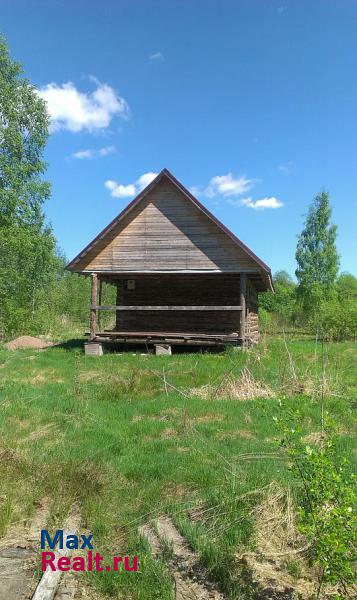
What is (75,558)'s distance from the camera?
3.92 m

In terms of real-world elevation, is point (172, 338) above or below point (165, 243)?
below

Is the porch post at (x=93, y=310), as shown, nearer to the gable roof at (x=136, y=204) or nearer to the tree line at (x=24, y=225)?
the gable roof at (x=136, y=204)

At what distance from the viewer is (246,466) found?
5707mm

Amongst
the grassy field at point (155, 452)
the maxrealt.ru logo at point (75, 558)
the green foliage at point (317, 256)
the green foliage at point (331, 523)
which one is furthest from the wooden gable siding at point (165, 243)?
the green foliage at point (317, 256)

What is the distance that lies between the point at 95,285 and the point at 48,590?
14367 millimetres

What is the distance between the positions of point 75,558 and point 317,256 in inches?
1474

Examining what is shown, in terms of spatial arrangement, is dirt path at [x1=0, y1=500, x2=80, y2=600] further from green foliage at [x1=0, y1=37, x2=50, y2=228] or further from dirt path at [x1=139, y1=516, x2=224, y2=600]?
green foliage at [x1=0, y1=37, x2=50, y2=228]

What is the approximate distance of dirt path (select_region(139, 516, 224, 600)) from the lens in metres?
3.55

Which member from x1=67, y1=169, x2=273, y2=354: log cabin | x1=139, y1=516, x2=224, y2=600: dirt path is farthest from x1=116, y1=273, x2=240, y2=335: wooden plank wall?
x1=139, y1=516, x2=224, y2=600: dirt path

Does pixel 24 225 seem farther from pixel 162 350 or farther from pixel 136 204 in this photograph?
pixel 162 350

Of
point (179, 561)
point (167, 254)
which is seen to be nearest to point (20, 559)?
point (179, 561)

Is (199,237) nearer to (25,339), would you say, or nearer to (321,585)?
(25,339)

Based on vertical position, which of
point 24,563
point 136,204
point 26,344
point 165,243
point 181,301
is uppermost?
point 136,204

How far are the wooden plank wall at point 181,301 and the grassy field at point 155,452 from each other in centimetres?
660
